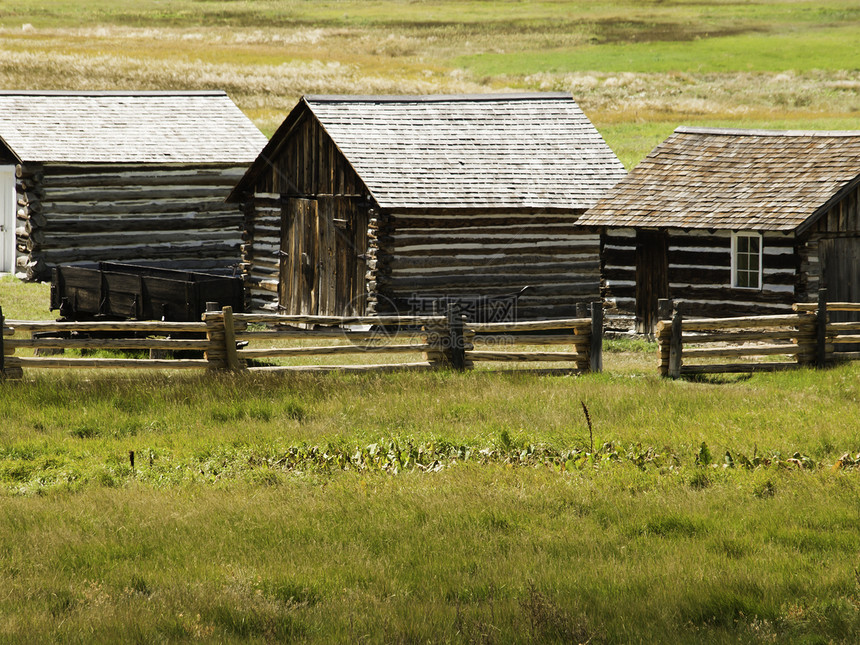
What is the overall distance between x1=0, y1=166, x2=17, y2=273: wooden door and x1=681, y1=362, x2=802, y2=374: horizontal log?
1840cm

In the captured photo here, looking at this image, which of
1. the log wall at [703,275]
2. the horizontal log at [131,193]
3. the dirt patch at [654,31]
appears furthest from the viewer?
the dirt patch at [654,31]

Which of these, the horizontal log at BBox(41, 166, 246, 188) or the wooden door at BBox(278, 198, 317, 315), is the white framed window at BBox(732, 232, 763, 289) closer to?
the wooden door at BBox(278, 198, 317, 315)

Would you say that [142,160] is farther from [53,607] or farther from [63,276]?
[53,607]

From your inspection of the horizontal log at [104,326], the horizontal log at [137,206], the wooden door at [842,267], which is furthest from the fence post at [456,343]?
the horizontal log at [137,206]

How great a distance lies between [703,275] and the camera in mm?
19375

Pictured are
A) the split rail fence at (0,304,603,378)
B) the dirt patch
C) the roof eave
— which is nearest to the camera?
the split rail fence at (0,304,603,378)

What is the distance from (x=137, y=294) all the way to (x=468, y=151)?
27.1 ft

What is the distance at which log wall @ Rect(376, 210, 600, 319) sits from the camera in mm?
20375

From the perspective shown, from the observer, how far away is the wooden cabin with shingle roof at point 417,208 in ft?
66.8

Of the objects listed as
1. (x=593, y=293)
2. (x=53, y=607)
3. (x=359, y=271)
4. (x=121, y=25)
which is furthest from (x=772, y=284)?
(x=121, y=25)

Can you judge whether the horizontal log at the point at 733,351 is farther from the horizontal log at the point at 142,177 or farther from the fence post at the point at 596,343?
the horizontal log at the point at 142,177

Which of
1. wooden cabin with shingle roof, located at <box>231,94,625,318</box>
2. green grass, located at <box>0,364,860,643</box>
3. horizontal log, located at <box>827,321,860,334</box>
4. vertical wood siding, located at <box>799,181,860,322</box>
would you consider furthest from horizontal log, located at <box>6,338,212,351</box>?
vertical wood siding, located at <box>799,181,860,322</box>

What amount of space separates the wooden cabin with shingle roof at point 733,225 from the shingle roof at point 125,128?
11.3 meters

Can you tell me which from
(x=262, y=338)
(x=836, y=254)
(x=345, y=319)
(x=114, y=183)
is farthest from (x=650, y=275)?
(x=114, y=183)
